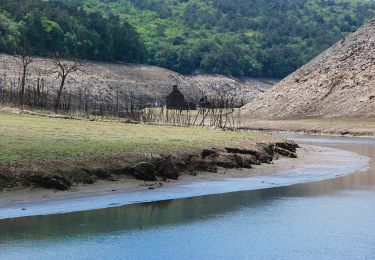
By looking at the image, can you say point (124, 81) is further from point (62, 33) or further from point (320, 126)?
point (320, 126)

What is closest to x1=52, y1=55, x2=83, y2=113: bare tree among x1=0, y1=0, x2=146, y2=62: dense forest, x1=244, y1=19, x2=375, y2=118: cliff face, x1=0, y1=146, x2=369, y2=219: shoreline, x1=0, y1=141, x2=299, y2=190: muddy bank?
x1=0, y1=0, x2=146, y2=62: dense forest

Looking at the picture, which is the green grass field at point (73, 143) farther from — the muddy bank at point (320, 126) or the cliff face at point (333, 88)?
the cliff face at point (333, 88)

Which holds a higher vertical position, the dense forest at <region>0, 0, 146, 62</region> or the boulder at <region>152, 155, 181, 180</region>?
the dense forest at <region>0, 0, 146, 62</region>

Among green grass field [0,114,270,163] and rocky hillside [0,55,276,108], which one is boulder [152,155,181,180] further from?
rocky hillside [0,55,276,108]

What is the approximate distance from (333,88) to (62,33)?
59048mm

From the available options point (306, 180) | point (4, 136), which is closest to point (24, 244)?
point (4, 136)

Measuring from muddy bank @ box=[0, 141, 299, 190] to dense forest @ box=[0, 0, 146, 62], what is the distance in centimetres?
9329

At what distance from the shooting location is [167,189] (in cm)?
2888

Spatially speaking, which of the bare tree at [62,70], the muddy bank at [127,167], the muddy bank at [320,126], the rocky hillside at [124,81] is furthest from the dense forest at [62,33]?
the muddy bank at [127,167]

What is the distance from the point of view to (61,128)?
41.1m

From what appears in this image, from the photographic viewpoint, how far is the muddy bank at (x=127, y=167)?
25.4 metres

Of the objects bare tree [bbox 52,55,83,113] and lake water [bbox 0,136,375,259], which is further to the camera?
bare tree [bbox 52,55,83,113]

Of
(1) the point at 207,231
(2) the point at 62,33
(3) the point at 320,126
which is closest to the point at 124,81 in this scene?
(2) the point at 62,33

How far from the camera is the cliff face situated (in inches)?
4128
